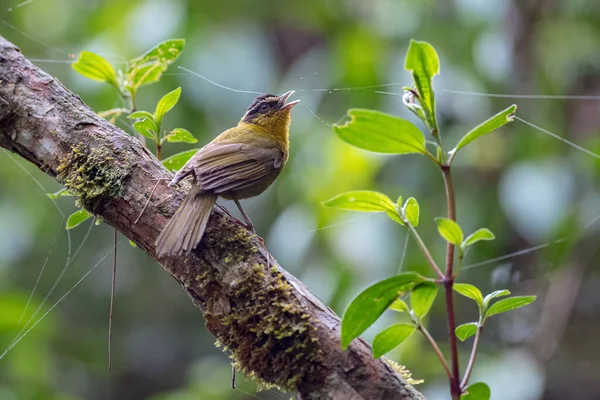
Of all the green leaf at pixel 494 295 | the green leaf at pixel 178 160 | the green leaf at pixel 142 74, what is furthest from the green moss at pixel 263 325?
the green leaf at pixel 142 74

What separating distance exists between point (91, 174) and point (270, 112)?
1.31 m

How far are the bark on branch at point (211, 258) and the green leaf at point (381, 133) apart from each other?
44 cm

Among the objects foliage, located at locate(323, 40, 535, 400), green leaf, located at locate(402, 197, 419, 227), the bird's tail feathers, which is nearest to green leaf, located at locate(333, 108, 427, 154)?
foliage, located at locate(323, 40, 535, 400)

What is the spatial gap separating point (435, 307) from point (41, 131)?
2.45 m

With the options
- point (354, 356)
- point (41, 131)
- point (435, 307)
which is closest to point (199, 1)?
point (435, 307)

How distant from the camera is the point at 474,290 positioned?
1.38 meters

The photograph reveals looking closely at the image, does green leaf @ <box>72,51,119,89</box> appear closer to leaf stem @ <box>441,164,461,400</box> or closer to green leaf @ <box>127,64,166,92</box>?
green leaf @ <box>127,64,166,92</box>

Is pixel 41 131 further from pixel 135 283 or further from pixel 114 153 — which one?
pixel 135 283

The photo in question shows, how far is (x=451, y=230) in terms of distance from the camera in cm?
123

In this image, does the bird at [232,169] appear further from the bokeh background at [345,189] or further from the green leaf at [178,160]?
the bokeh background at [345,189]

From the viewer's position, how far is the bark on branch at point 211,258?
1430mm

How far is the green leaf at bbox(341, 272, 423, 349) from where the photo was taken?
49.2 inches

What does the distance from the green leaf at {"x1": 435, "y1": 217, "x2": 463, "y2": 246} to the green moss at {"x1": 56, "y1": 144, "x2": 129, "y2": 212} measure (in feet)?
2.66

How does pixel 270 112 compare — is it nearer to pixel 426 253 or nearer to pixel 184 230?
pixel 184 230
